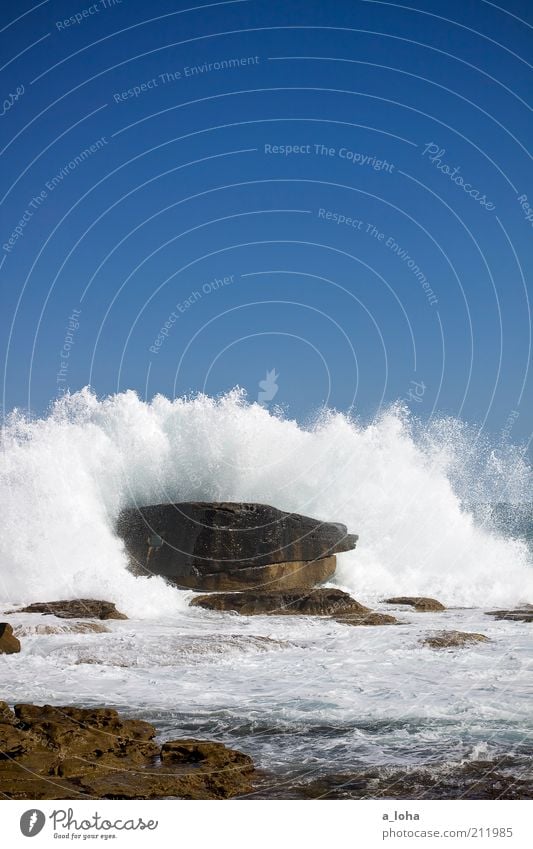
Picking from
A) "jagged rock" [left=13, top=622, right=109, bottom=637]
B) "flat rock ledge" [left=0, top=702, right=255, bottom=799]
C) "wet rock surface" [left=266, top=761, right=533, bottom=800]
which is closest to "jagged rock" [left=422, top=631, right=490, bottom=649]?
"jagged rock" [left=13, top=622, right=109, bottom=637]

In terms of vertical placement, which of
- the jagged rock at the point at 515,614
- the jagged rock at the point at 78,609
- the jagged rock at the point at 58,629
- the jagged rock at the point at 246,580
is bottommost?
the jagged rock at the point at 58,629

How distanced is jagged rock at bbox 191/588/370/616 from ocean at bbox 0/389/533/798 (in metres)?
0.64

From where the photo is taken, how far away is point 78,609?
16.1m

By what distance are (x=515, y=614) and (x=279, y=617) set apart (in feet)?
17.6

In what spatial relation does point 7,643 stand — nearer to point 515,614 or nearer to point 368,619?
point 368,619

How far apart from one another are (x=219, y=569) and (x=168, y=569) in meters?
1.39

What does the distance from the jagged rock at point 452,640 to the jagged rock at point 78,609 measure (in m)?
6.79

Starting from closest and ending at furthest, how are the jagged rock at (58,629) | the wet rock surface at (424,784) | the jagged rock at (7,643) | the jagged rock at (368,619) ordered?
the wet rock surface at (424,784) < the jagged rock at (7,643) < the jagged rock at (58,629) < the jagged rock at (368,619)

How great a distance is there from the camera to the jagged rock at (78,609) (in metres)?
15.7

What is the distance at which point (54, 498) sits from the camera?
70.6ft

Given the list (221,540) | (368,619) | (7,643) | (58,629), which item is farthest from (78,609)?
(368,619)
